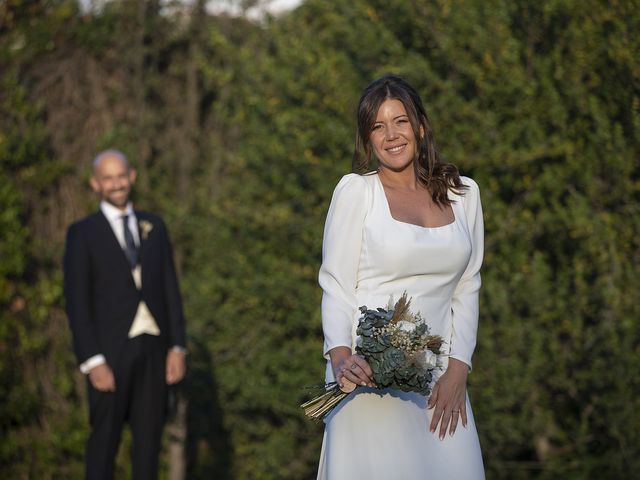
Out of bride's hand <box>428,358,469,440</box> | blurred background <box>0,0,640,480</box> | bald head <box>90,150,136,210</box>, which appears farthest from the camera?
blurred background <box>0,0,640,480</box>

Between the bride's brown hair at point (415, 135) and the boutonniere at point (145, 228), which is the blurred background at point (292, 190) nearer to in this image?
the boutonniere at point (145, 228)

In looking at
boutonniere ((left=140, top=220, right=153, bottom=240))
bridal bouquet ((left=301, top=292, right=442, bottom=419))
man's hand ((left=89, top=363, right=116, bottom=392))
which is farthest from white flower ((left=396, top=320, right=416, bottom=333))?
boutonniere ((left=140, top=220, right=153, bottom=240))

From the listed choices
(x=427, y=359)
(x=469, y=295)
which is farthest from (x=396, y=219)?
(x=427, y=359)

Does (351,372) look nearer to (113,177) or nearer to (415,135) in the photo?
(415,135)

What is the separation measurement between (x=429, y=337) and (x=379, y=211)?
0.48m

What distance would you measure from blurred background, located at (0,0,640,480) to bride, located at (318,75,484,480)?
10.1 ft

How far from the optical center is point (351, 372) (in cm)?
325

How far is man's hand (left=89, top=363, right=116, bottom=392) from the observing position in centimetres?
591

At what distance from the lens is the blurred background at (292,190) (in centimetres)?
673

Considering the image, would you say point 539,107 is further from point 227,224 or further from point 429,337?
point 429,337

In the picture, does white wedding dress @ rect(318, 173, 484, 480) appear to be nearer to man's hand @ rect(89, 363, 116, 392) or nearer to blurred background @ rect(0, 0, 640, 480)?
man's hand @ rect(89, 363, 116, 392)

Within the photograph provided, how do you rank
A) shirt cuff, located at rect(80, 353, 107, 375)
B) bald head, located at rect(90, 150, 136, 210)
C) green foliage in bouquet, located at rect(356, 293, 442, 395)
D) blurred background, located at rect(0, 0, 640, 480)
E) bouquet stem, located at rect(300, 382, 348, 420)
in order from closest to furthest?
A: green foliage in bouquet, located at rect(356, 293, 442, 395) → bouquet stem, located at rect(300, 382, 348, 420) → shirt cuff, located at rect(80, 353, 107, 375) → bald head, located at rect(90, 150, 136, 210) → blurred background, located at rect(0, 0, 640, 480)

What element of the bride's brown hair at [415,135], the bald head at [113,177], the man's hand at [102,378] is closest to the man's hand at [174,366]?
the man's hand at [102,378]

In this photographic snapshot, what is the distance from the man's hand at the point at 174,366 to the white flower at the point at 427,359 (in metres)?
3.16
